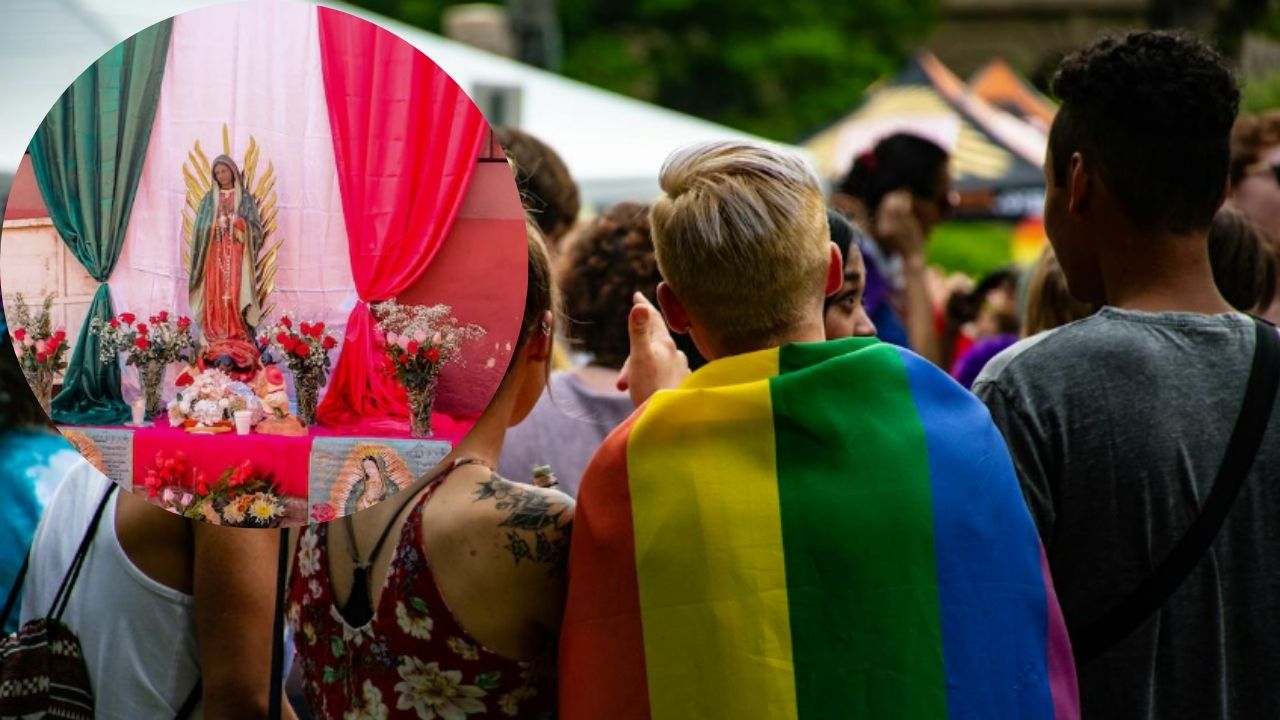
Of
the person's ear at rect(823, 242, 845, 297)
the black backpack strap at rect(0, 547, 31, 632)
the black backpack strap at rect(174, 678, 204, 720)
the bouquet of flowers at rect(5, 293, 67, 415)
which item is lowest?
the black backpack strap at rect(174, 678, 204, 720)

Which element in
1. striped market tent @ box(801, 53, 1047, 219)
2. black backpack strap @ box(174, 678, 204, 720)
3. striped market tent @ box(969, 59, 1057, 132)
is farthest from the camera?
striped market tent @ box(969, 59, 1057, 132)

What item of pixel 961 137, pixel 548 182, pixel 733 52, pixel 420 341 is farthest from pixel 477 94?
pixel 733 52

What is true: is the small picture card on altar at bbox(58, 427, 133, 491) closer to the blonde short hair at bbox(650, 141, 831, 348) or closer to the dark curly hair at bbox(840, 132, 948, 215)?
the blonde short hair at bbox(650, 141, 831, 348)

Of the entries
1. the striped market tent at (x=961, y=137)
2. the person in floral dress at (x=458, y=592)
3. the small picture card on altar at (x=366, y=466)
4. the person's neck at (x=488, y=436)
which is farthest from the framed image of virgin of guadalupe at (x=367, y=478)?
the striped market tent at (x=961, y=137)

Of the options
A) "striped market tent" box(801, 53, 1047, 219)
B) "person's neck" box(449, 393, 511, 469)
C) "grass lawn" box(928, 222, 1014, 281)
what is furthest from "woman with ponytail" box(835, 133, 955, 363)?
"grass lawn" box(928, 222, 1014, 281)

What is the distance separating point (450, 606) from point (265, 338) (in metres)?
0.42

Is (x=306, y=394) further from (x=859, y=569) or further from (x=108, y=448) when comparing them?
(x=859, y=569)

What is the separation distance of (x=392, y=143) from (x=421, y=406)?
0.32m

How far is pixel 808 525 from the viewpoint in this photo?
6.08 ft

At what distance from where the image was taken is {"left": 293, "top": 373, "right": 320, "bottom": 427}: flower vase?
1.80m

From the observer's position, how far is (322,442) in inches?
71.2

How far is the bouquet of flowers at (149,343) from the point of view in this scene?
179cm

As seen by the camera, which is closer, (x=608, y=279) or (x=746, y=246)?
(x=746, y=246)

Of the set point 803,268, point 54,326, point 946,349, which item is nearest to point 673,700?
point 803,268
